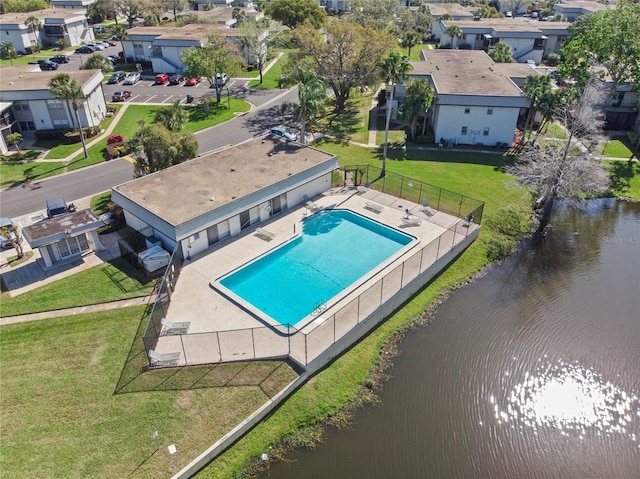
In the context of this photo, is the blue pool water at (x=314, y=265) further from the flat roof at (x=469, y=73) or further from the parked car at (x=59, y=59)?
the parked car at (x=59, y=59)

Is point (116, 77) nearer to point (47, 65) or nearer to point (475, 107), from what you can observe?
point (47, 65)

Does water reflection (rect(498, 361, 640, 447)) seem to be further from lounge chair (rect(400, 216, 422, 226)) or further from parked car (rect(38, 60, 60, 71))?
parked car (rect(38, 60, 60, 71))

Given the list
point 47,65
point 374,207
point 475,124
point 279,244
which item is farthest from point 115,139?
point 47,65

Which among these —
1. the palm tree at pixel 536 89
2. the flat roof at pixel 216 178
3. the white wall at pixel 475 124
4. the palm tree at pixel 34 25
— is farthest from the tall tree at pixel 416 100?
the palm tree at pixel 34 25

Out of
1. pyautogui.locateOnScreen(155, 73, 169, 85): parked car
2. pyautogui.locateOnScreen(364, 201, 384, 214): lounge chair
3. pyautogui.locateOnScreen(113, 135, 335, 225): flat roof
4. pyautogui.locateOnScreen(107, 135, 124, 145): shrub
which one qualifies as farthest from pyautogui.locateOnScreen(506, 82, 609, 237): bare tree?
pyautogui.locateOnScreen(155, 73, 169, 85): parked car

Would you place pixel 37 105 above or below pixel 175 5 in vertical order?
below

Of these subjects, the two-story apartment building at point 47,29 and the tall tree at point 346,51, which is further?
the two-story apartment building at point 47,29

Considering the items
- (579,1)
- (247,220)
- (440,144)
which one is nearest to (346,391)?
(247,220)
